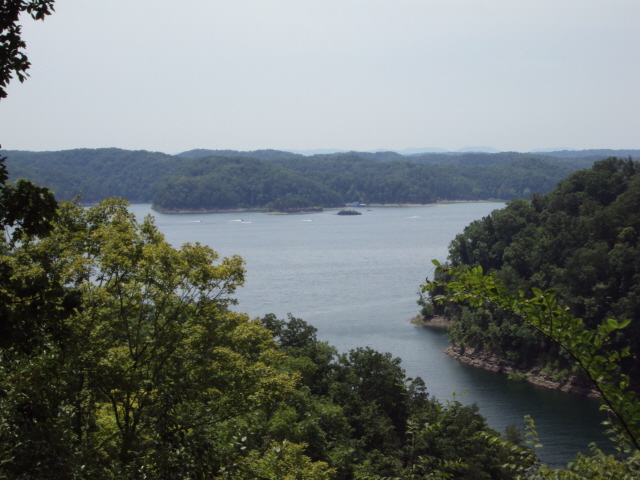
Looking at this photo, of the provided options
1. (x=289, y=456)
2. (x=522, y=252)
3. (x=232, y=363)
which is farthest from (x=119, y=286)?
(x=522, y=252)

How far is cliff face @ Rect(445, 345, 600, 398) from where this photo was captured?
3139cm

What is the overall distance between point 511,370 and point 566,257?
9002 millimetres

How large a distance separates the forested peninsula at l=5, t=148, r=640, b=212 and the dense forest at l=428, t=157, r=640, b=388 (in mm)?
84709

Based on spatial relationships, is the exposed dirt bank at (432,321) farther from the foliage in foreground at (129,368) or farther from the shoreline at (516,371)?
the foliage in foreground at (129,368)

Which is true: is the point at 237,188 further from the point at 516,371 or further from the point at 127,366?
the point at 127,366

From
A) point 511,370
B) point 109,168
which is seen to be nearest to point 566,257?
point 511,370

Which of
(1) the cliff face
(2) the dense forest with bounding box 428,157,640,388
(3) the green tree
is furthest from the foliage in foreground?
(1) the cliff face

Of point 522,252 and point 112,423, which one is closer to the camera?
point 112,423

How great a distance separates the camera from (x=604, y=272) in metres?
34.4

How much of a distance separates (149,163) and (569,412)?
145333mm

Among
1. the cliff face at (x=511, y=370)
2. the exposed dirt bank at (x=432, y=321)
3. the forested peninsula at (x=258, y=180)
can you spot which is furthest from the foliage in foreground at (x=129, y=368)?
the forested peninsula at (x=258, y=180)

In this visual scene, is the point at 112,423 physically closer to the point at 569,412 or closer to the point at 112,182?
the point at 569,412

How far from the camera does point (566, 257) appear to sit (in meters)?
39.2

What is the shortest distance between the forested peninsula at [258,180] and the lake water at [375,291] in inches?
654
